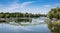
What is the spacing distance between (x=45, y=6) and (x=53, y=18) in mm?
915

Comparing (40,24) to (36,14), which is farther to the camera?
(40,24)

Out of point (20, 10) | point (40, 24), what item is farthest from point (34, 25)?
point (20, 10)

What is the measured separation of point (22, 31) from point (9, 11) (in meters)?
0.65

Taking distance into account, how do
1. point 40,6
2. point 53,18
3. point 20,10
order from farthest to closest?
1. point 53,18
2. point 20,10
3. point 40,6

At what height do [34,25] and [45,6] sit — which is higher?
[45,6]

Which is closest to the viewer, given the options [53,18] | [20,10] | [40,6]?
[40,6]

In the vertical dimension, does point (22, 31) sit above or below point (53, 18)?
below

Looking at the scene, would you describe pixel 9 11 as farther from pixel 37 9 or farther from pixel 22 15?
pixel 37 9

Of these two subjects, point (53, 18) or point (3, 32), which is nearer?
point (3, 32)

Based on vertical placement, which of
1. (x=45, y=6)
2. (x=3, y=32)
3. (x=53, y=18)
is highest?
(x=45, y=6)

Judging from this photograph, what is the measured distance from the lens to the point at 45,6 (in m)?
3.91

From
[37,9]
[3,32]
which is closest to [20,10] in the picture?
[37,9]

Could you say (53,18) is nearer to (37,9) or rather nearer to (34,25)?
(34,25)

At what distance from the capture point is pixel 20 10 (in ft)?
13.5
